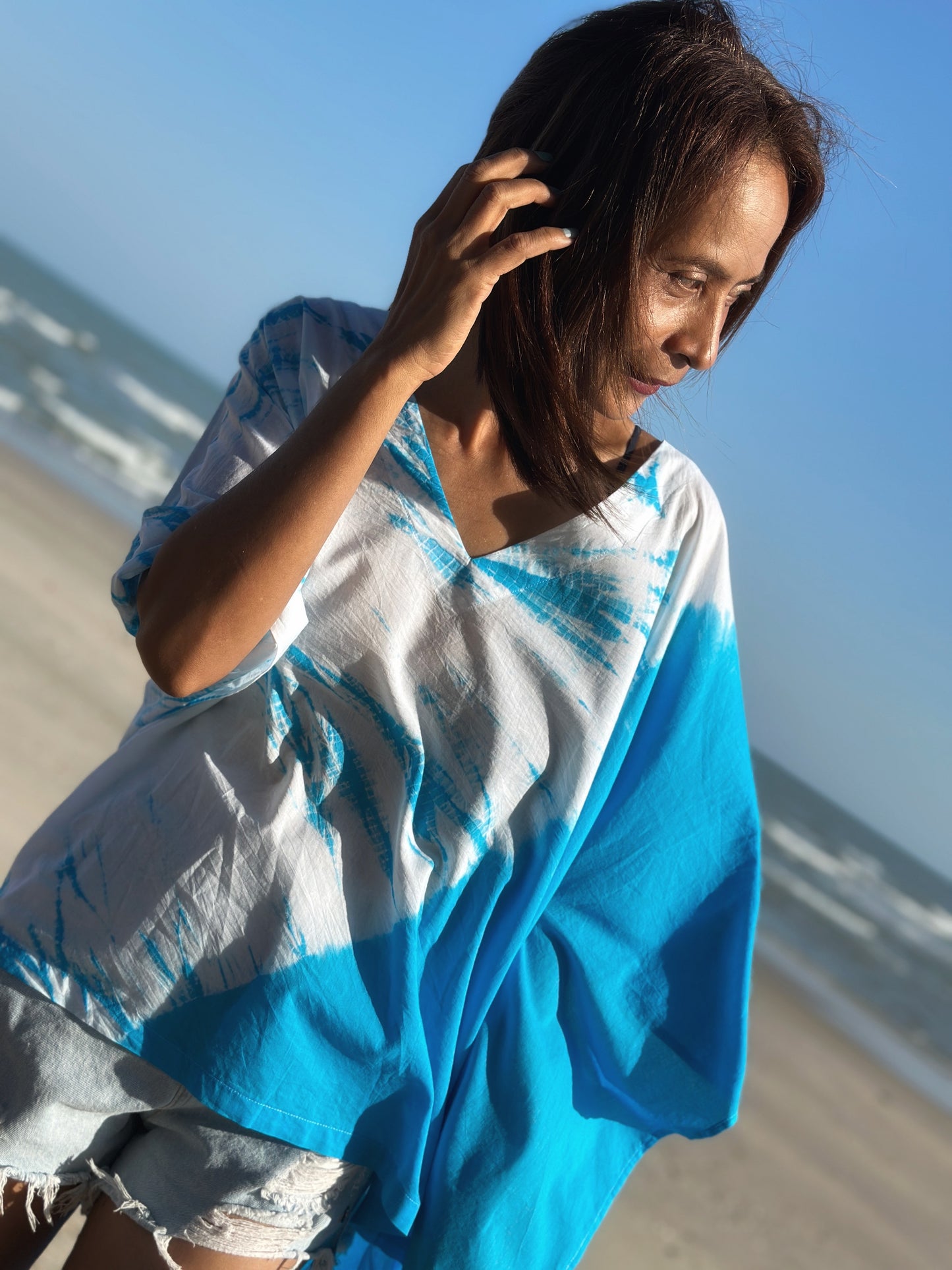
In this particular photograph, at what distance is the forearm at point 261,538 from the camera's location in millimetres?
1046

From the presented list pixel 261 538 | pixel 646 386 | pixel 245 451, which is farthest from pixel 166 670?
pixel 646 386

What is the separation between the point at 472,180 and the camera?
113 cm

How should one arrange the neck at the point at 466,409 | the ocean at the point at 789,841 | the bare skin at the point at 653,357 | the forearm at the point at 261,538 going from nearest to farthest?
the forearm at the point at 261,538 → the bare skin at the point at 653,357 → the neck at the point at 466,409 → the ocean at the point at 789,841

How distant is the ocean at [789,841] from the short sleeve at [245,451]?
6.87 meters

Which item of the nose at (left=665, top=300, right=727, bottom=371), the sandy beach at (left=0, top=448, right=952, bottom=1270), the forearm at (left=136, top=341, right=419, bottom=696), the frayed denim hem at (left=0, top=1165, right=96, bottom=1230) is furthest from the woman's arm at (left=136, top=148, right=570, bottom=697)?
the sandy beach at (left=0, top=448, right=952, bottom=1270)

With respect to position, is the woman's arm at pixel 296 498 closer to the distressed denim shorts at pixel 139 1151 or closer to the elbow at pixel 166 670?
the elbow at pixel 166 670

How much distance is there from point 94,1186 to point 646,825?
803mm

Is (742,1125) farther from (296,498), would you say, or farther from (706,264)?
(296,498)

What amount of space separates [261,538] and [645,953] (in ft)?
2.58

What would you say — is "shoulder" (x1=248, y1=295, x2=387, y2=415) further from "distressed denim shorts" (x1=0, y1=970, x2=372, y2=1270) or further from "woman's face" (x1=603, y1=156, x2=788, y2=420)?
"distressed denim shorts" (x1=0, y1=970, x2=372, y2=1270)

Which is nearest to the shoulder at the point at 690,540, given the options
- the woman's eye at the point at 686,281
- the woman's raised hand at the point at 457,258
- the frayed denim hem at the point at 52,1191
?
the woman's eye at the point at 686,281

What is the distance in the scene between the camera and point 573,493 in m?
1.33

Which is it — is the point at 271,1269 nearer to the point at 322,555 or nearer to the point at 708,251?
the point at 322,555

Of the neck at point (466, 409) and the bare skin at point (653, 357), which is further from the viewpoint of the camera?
the neck at point (466, 409)
